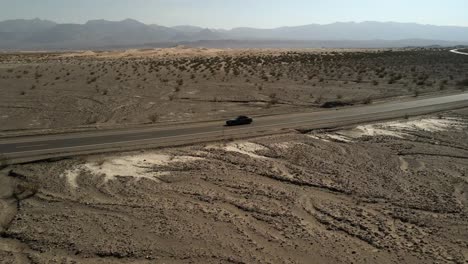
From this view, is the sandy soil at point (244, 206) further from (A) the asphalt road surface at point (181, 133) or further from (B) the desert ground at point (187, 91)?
(B) the desert ground at point (187, 91)

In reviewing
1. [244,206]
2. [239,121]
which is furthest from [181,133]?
[244,206]

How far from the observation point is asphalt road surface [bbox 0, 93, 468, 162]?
27.0 metres

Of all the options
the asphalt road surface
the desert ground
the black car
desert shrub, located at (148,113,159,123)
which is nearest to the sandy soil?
the asphalt road surface

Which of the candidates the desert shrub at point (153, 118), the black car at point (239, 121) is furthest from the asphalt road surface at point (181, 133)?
the desert shrub at point (153, 118)

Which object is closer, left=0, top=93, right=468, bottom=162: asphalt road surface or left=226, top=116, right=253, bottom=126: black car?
left=0, top=93, right=468, bottom=162: asphalt road surface

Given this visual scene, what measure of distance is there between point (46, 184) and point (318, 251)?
1415 centimetres

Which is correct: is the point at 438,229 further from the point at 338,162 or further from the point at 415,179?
the point at 338,162

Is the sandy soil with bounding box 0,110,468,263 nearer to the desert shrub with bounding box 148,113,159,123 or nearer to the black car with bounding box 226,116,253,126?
the black car with bounding box 226,116,253,126

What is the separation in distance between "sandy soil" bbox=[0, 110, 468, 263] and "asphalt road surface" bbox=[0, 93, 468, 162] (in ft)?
7.48

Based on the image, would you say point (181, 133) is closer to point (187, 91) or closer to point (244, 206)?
point (244, 206)

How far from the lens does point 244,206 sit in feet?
61.0

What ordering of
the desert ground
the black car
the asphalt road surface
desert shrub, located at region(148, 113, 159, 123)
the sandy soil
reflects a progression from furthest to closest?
the desert ground → desert shrub, located at region(148, 113, 159, 123) → the black car → the asphalt road surface → the sandy soil

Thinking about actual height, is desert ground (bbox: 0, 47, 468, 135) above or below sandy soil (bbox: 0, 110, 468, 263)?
above

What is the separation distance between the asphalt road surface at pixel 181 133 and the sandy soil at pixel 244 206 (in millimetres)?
2280
